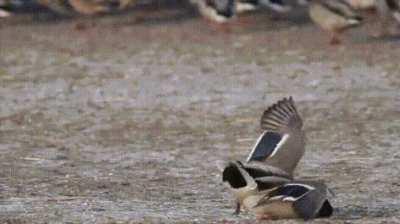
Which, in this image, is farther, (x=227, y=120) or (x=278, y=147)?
(x=227, y=120)

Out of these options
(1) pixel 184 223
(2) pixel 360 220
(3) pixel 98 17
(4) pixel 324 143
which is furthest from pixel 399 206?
(3) pixel 98 17

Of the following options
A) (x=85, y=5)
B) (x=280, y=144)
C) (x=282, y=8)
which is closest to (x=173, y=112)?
(x=280, y=144)

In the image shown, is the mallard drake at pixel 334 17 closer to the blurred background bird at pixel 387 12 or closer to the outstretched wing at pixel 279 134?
the blurred background bird at pixel 387 12

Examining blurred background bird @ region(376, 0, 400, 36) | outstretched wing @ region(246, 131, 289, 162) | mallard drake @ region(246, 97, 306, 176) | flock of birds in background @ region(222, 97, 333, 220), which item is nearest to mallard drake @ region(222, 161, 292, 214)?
flock of birds in background @ region(222, 97, 333, 220)

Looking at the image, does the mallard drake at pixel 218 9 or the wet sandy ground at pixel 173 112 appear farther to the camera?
the mallard drake at pixel 218 9

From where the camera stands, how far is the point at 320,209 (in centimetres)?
760

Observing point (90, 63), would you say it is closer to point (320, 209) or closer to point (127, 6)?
point (127, 6)

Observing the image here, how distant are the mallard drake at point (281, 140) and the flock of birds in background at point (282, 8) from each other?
710 centimetres

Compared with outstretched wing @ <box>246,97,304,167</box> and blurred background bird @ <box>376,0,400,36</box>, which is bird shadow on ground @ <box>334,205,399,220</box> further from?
blurred background bird @ <box>376,0,400,36</box>

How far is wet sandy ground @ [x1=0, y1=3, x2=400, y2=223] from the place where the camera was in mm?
8688

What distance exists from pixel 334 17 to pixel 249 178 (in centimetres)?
818

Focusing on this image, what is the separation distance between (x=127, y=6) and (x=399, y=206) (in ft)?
33.3

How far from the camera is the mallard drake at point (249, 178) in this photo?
7340mm

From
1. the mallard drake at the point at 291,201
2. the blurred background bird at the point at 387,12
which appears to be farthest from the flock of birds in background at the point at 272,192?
the blurred background bird at the point at 387,12
